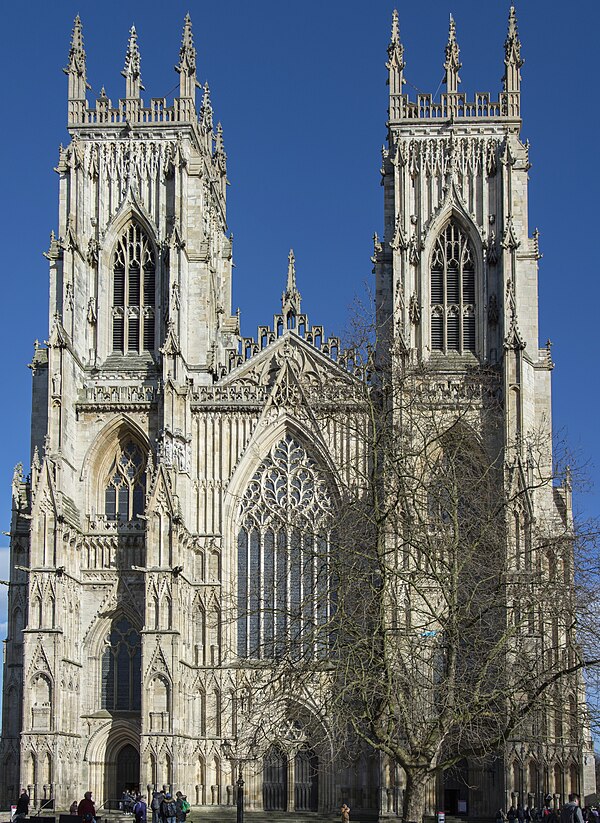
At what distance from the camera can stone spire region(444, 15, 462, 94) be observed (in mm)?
49594

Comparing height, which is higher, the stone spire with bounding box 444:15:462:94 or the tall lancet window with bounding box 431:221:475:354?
the stone spire with bounding box 444:15:462:94

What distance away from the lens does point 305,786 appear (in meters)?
44.5

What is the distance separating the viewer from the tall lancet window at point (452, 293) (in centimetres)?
4756

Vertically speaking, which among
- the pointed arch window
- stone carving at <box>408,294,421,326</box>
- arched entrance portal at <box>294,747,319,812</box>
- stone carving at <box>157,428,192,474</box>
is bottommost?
arched entrance portal at <box>294,747,319,812</box>

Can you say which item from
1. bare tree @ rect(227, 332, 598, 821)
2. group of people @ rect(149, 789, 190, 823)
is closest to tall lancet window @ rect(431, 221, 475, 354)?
group of people @ rect(149, 789, 190, 823)

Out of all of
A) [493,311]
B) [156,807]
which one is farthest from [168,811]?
[493,311]

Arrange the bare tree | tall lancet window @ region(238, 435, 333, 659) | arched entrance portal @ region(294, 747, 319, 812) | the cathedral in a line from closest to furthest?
the bare tree < the cathedral < arched entrance portal @ region(294, 747, 319, 812) < tall lancet window @ region(238, 435, 333, 659)

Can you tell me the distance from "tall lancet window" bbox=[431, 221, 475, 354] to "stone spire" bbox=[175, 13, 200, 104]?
34.9 ft

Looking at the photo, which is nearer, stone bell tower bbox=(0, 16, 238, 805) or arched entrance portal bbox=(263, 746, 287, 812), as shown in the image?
stone bell tower bbox=(0, 16, 238, 805)

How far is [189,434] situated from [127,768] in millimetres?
10921

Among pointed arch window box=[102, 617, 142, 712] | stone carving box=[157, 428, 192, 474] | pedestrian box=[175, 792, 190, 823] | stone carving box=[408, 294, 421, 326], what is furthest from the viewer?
stone carving box=[408, 294, 421, 326]

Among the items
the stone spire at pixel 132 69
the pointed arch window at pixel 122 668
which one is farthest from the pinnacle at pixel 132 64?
the pointed arch window at pixel 122 668

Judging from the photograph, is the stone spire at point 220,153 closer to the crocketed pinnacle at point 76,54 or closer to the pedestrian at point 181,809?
the crocketed pinnacle at point 76,54

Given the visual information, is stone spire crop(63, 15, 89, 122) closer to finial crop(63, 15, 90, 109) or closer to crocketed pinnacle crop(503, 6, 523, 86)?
finial crop(63, 15, 90, 109)
